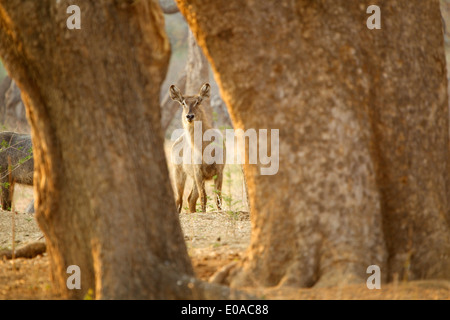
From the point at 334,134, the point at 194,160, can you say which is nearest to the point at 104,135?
the point at 334,134

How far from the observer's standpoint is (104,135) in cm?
424

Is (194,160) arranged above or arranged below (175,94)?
below

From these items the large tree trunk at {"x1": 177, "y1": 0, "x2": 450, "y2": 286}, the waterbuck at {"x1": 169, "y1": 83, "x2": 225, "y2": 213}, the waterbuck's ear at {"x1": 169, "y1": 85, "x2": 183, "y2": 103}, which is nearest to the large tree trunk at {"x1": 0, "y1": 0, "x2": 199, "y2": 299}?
the large tree trunk at {"x1": 177, "y1": 0, "x2": 450, "y2": 286}

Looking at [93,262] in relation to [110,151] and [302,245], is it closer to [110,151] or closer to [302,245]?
[110,151]

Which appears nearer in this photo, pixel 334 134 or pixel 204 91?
pixel 334 134

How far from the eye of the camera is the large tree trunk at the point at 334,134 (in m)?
4.57

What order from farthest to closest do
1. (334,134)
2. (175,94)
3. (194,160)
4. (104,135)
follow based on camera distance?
(175,94), (194,160), (334,134), (104,135)

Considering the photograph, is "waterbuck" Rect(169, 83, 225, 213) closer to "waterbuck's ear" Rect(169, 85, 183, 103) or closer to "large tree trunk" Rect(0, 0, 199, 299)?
"waterbuck's ear" Rect(169, 85, 183, 103)

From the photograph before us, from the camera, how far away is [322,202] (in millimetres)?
4547

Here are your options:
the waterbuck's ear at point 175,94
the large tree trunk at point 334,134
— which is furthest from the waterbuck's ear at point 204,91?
the large tree trunk at point 334,134

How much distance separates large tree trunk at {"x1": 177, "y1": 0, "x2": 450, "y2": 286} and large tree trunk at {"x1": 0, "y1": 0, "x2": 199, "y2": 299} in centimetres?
61

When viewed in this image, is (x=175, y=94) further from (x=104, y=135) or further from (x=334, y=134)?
(x=104, y=135)

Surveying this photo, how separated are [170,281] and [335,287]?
1.11m

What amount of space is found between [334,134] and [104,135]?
157 cm
